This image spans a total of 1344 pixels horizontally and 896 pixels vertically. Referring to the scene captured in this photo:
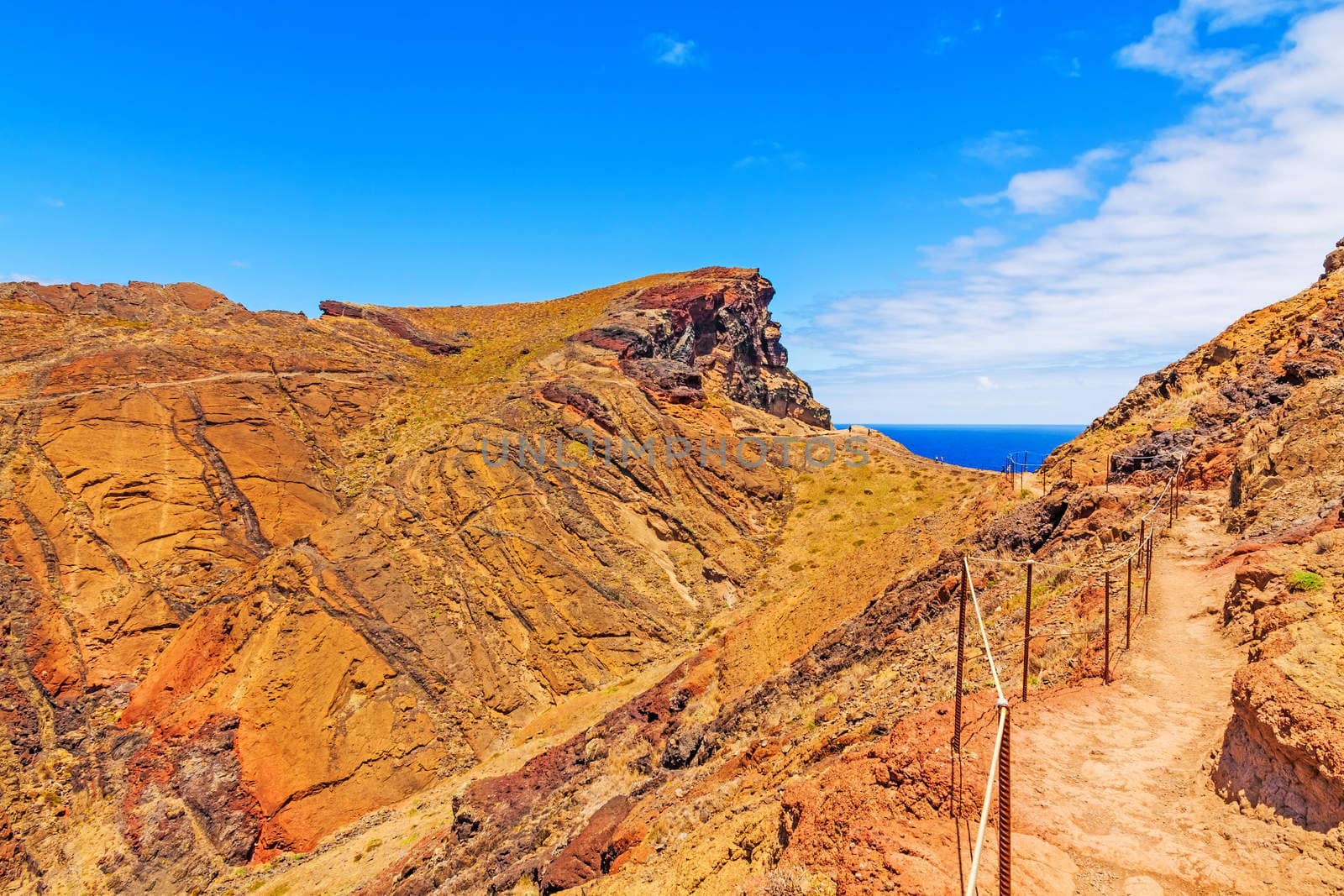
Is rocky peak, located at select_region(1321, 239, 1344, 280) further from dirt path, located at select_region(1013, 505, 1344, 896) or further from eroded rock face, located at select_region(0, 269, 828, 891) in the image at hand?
eroded rock face, located at select_region(0, 269, 828, 891)

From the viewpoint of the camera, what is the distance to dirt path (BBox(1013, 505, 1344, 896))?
5.19 m

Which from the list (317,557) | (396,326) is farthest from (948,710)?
(396,326)

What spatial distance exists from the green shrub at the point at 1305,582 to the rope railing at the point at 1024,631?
64.6 inches

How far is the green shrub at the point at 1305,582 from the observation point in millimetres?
7590

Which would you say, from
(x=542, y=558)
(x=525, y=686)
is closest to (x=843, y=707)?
(x=525, y=686)

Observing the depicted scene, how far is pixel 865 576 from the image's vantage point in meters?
21.2

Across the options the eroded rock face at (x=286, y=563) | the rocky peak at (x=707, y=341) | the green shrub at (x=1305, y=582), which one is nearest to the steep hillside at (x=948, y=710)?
the green shrub at (x=1305, y=582)

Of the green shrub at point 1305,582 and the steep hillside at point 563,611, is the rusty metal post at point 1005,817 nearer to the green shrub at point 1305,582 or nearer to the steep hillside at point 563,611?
the steep hillside at point 563,611

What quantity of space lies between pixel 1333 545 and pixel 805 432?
119 ft

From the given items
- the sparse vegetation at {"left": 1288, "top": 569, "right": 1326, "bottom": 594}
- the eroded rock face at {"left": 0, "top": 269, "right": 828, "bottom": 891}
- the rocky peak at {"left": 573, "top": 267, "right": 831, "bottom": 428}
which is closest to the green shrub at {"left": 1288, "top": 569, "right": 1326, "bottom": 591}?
the sparse vegetation at {"left": 1288, "top": 569, "right": 1326, "bottom": 594}

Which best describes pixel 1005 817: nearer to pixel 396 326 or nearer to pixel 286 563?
pixel 286 563

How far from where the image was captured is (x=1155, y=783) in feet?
21.3

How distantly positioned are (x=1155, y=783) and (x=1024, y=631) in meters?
3.73

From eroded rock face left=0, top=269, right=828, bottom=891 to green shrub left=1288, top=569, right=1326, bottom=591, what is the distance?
20.4 meters
